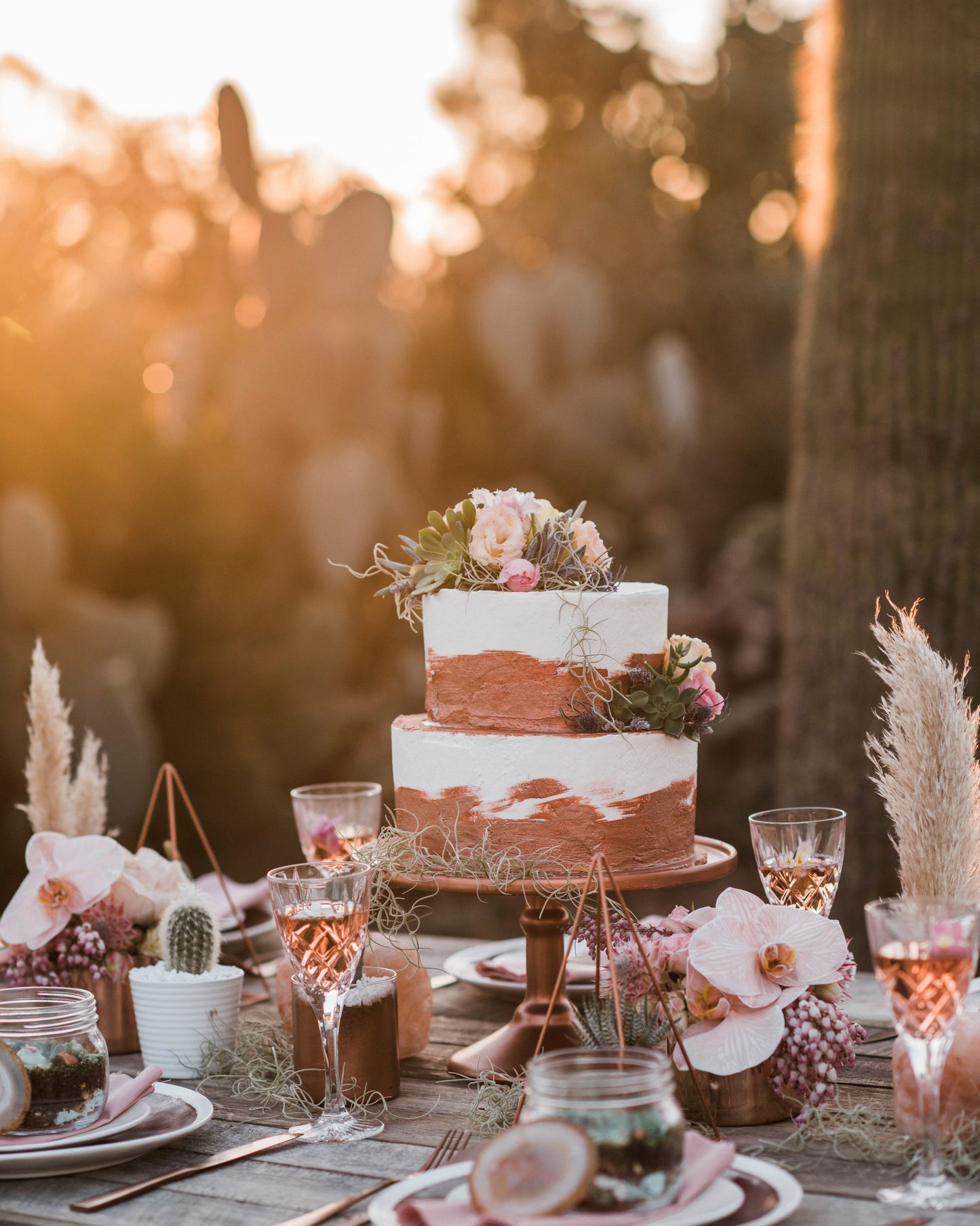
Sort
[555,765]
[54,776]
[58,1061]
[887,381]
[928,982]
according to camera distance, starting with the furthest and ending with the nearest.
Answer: [887,381] → [54,776] → [555,765] → [58,1061] → [928,982]

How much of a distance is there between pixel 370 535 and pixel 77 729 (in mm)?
2072

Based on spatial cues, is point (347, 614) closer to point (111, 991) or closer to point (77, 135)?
point (77, 135)

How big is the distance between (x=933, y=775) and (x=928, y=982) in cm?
51

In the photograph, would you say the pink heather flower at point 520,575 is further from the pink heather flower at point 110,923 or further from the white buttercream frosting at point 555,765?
the pink heather flower at point 110,923

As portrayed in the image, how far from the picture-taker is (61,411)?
678cm

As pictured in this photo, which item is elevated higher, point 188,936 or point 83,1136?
point 188,936

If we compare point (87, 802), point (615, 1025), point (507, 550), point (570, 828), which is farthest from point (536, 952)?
point (87, 802)

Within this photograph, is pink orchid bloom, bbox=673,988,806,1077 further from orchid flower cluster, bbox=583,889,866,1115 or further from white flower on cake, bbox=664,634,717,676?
white flower on cake, bbox=664,634,717,676

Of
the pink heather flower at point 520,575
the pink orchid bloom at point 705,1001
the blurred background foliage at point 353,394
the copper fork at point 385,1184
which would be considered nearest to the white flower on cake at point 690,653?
the pink heather flower at point 520,575

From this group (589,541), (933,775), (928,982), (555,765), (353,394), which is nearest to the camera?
(928,982)

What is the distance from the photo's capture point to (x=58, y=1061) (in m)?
1.73

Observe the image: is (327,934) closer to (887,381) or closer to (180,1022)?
(180,1022)

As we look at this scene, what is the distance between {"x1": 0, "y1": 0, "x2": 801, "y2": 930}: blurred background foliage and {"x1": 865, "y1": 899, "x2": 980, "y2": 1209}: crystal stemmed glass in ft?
15.9

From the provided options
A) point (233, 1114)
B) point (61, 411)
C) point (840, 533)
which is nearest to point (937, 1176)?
point (233, 1114)
